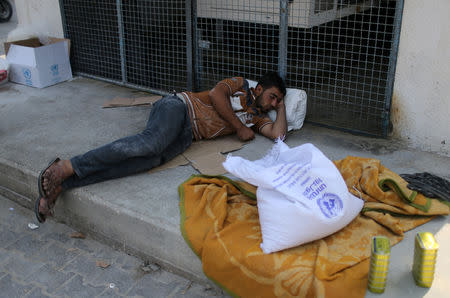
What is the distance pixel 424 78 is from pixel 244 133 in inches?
55.5

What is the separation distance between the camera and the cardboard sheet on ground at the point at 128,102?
4590mm

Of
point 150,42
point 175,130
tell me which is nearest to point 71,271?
point 175,130

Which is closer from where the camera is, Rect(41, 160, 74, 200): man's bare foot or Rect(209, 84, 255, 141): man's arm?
Rect(41, 160, 74, 200): man's bare foot

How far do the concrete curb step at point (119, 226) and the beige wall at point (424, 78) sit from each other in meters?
2.12

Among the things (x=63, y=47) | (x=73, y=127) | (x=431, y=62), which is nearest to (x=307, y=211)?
(x=431, y=62)

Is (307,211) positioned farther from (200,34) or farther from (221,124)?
(200,34)

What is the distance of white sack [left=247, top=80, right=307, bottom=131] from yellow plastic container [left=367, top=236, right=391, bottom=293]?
196 cm

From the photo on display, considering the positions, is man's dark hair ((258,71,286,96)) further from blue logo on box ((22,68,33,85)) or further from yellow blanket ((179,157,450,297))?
blue logo on box ((22,68,33,85))

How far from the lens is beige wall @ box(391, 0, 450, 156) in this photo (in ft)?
10.9

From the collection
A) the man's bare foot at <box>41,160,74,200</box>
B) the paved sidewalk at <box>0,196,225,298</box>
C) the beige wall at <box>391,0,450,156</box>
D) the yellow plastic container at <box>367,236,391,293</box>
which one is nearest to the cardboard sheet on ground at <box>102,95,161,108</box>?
the man's bare foot at <box>41,160,74,200</box>

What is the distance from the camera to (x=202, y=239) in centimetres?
249

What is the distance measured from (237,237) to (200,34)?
8.77 feet

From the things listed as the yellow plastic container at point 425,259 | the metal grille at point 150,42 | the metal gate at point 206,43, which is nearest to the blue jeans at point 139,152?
the metal gate at point 206,43

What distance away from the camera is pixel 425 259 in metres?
2.08
